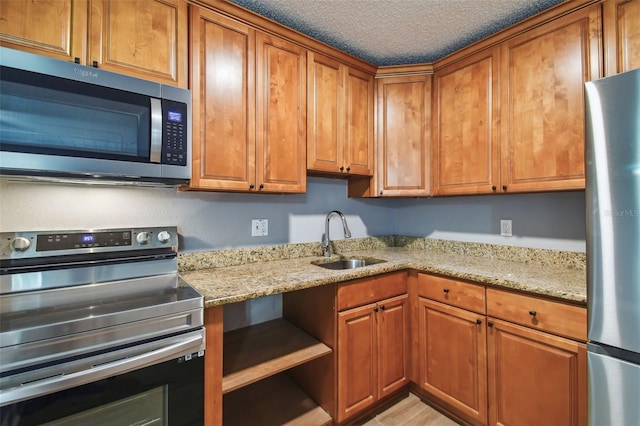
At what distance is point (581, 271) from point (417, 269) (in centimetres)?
90

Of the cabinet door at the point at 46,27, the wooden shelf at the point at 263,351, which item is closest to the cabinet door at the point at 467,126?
the wooden shelf at the point at 263,351

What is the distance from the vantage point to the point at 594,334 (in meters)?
1.10

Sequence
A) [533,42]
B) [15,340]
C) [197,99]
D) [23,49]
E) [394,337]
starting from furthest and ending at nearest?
[394,337] < [533,42] < [197,99] < [23,49] < [15,340]

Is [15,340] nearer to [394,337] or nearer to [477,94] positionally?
[394,337]

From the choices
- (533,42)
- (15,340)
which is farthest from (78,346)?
(533,42)

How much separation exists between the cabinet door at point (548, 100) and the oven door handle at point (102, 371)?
1892 mm

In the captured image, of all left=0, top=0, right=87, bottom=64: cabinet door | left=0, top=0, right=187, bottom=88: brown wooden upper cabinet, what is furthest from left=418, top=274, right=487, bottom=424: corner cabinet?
left=0, top=0, right=87, bottom=64: cabinet door

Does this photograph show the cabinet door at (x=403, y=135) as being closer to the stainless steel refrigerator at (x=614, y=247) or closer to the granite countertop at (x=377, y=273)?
the granite countertop at (x=377, y=273)

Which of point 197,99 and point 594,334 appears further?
point 197,99

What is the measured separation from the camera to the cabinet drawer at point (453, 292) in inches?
63.7

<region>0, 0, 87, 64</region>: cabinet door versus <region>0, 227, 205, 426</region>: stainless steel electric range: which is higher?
<region>0, 0, 87, 64</region>: cabinet door

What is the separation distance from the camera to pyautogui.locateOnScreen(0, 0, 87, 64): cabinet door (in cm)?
105

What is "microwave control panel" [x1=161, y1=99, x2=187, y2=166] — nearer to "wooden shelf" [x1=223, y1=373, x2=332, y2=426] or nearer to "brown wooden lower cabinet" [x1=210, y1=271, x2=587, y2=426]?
"brown wooden lower cabinet" [x1=210, y1=271, x2=587, y2=426]

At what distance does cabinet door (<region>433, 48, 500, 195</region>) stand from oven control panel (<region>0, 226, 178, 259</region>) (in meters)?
1.81
